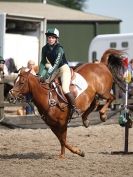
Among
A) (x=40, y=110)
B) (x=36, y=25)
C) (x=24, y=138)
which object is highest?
(x=36, y=25)

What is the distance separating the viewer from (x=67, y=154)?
12508 mm

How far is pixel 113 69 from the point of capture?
533 inches

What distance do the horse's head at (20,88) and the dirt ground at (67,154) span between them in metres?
1.06

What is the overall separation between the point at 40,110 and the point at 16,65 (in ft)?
34.0

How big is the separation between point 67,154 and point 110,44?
12.2 metres

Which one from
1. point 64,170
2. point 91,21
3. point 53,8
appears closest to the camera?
point 64,170

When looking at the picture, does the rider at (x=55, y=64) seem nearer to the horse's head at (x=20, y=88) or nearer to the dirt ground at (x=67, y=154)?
the horse's head at (x=20, y=88)

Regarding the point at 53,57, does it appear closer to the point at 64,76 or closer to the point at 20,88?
the point at 64,76

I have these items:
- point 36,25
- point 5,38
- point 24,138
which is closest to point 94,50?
point 36,25

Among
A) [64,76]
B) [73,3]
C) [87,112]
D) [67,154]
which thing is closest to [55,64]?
[64,76]

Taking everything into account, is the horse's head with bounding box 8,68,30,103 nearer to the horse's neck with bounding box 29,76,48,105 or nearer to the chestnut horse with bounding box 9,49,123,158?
the chestnut horse with bounding box 9,49,123,158

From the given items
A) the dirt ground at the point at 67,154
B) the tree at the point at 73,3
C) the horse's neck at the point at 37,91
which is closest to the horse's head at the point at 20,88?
the horse's neck at the point at 37,91

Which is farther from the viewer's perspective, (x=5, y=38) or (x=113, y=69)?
(x=5, y=38)

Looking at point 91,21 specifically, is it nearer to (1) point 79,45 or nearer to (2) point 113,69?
(1) point 79,45
